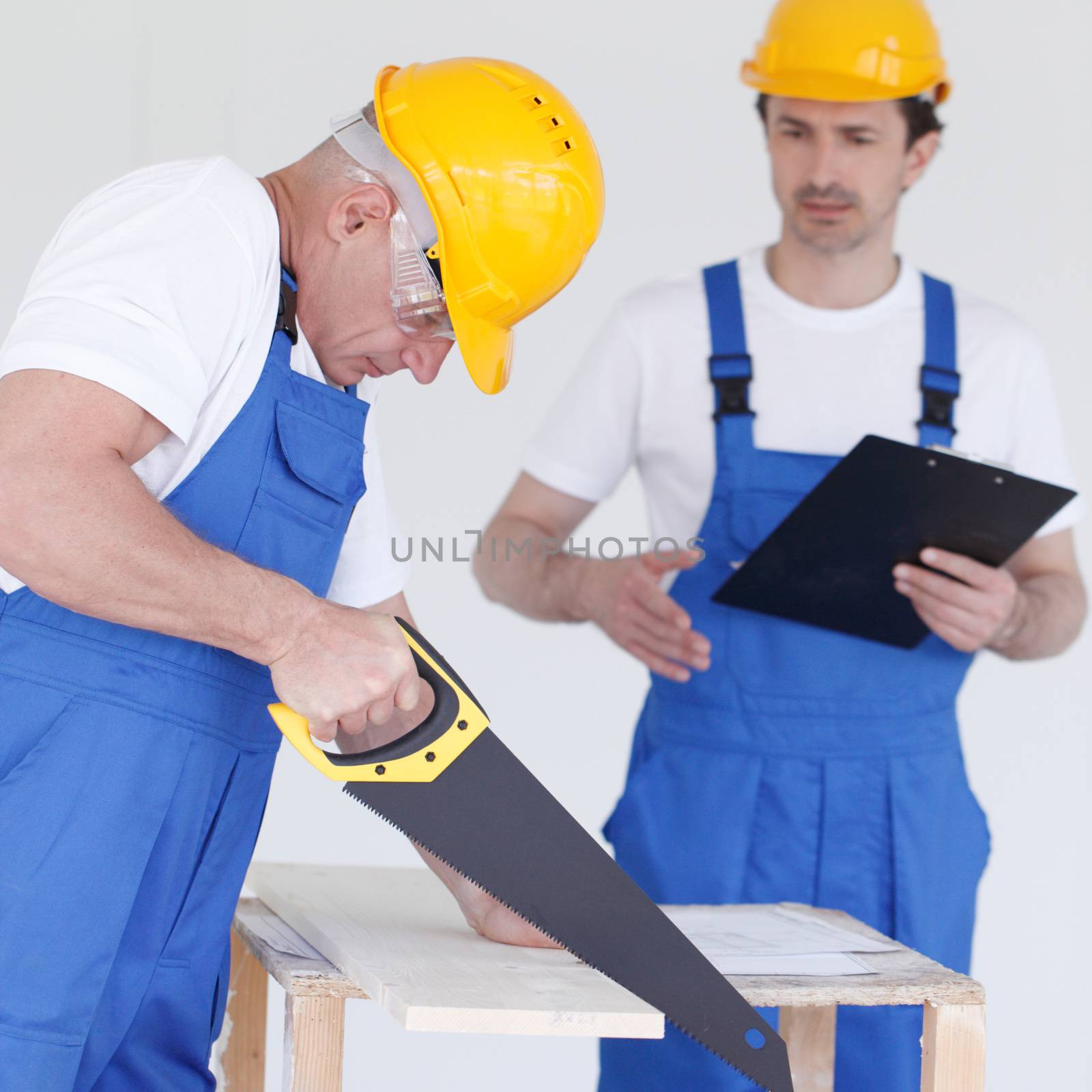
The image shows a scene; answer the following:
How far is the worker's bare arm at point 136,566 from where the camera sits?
124 centimetres

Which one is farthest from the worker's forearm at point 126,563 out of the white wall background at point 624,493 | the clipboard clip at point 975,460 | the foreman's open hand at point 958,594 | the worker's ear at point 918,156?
the white wall background at point 624,493

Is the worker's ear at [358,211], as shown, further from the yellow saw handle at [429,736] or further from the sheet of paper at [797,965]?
the sheet of paper at [797,965]

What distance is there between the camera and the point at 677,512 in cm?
262

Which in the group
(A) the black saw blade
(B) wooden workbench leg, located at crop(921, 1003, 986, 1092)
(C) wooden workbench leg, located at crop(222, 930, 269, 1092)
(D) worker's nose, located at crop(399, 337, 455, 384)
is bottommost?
(C) wooden workbench leg, located at crop(222, 930, 269, 1092)

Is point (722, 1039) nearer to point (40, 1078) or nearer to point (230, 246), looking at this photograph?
point (40, 1078)

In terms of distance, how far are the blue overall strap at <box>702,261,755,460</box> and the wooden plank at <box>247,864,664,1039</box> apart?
3.27ft

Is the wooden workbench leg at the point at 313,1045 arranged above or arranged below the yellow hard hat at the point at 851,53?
below

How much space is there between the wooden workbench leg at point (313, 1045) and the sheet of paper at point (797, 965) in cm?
46

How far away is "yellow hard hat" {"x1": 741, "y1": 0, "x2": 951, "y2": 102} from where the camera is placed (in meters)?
2.60

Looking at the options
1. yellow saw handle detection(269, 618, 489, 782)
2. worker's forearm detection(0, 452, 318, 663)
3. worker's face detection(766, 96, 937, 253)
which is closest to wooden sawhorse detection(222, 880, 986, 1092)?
yellow saw handle detection(269, 618, 489, 782)

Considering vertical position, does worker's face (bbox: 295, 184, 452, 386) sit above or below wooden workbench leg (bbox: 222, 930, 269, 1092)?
above

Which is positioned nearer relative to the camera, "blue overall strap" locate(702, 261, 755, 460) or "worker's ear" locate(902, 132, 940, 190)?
"blue overall strap" locate(702, 261, 755, 460)

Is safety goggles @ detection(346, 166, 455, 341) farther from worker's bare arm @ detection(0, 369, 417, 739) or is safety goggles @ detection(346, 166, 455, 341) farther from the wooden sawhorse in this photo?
the wooden sawhorse

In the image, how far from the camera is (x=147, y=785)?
146 cm
